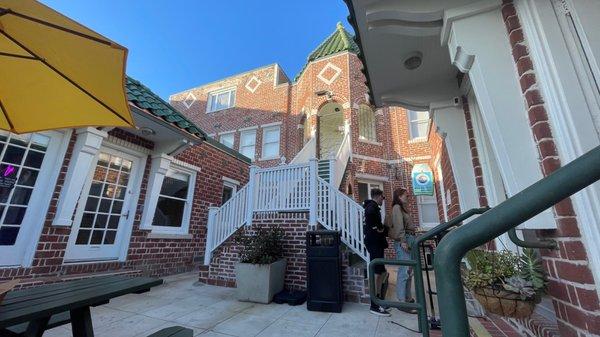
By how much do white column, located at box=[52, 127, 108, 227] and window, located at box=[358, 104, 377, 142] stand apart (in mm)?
8560

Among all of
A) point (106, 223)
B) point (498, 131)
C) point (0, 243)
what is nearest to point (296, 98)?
point (106, 223)

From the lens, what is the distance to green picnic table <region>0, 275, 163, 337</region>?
4.69ft

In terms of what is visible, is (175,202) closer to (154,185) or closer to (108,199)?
(154,185)

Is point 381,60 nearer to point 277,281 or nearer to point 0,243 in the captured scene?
point 277,281

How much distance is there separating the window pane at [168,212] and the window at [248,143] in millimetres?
6518

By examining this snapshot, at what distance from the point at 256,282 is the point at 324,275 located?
1.13 metres

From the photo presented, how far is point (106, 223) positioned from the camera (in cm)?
495

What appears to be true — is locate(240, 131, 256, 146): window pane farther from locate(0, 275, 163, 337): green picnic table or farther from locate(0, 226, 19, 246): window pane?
locate(0, 275, 163, 337): green picnic table

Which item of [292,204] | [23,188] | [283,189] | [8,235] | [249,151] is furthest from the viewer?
[249,151]

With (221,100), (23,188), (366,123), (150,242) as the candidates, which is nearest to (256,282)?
(150,242)

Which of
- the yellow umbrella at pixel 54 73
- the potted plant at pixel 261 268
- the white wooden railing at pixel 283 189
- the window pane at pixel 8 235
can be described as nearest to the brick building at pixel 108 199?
the window pane at pixel 8 235

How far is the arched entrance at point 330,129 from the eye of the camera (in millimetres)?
11742

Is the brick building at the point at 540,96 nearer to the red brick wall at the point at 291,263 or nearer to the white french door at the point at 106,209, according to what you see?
the red brick wall at the point at 291,263

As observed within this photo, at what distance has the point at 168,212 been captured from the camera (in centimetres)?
614
